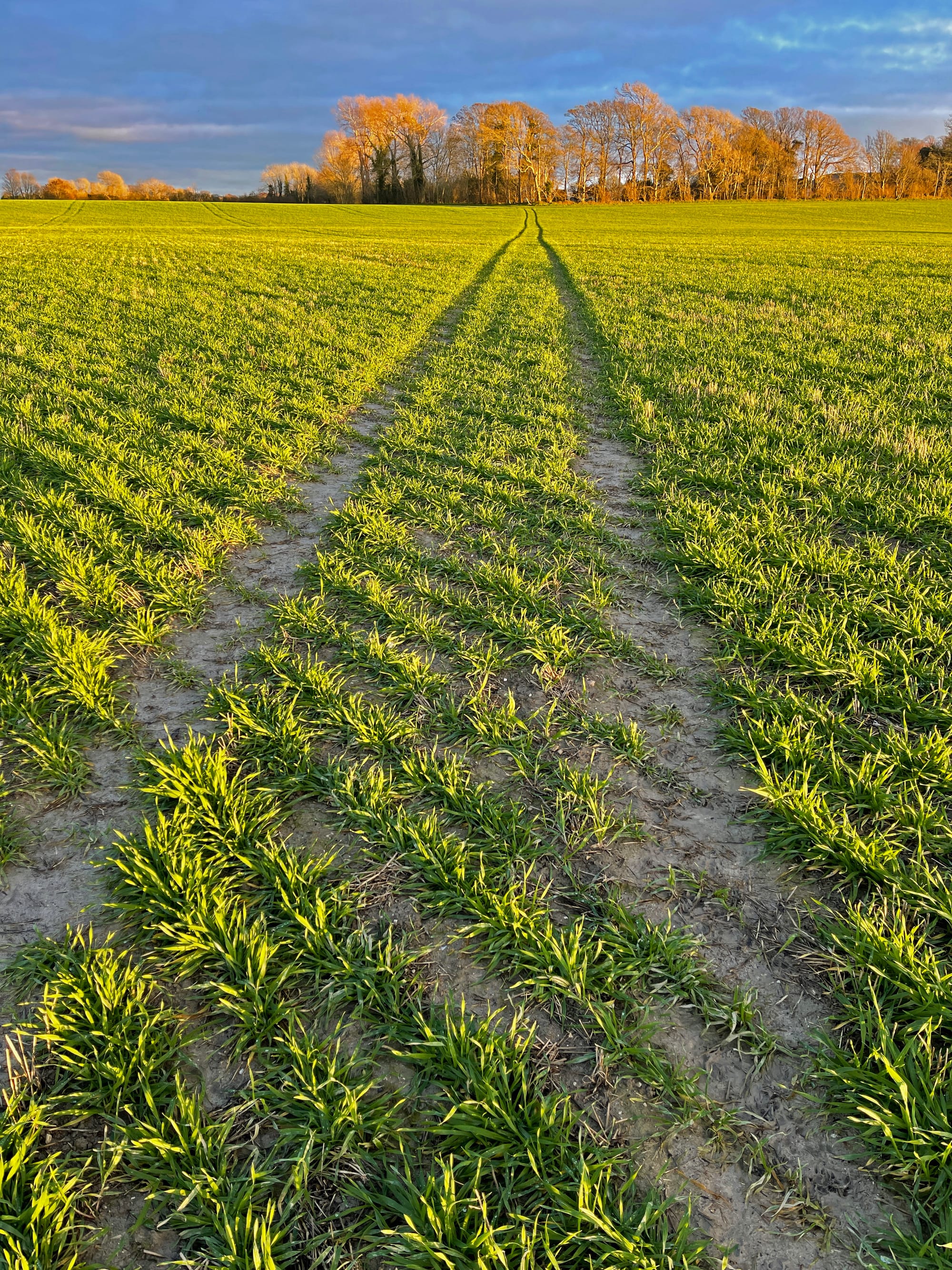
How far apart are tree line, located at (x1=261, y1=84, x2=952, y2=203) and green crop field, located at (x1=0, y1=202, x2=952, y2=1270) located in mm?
96899

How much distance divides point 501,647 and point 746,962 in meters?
2.39

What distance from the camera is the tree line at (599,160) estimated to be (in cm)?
8256

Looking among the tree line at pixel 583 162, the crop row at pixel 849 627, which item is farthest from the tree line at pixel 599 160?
the crop row at pixel 849 627

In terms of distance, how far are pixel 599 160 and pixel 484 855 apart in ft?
352

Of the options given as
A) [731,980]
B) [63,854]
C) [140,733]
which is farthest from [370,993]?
[140,733]

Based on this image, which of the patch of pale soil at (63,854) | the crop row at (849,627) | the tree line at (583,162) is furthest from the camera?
the tree line at (583,162)

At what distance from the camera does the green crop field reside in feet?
5.88

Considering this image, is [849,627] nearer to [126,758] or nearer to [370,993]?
[370,993]

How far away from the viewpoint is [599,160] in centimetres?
8562

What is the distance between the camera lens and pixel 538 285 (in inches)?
826

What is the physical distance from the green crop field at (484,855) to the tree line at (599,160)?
96.9 meters

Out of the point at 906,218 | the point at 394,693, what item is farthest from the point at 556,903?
the point at 906,218

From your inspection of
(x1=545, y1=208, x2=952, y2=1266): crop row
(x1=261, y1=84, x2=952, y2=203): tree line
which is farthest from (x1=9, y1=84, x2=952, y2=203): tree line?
(x1=545, y1=208, x2=952, y2=1266): crop row

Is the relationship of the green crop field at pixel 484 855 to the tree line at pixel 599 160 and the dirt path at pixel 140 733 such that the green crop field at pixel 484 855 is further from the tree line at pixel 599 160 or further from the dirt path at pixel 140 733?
the tree line at pixel 599 160
